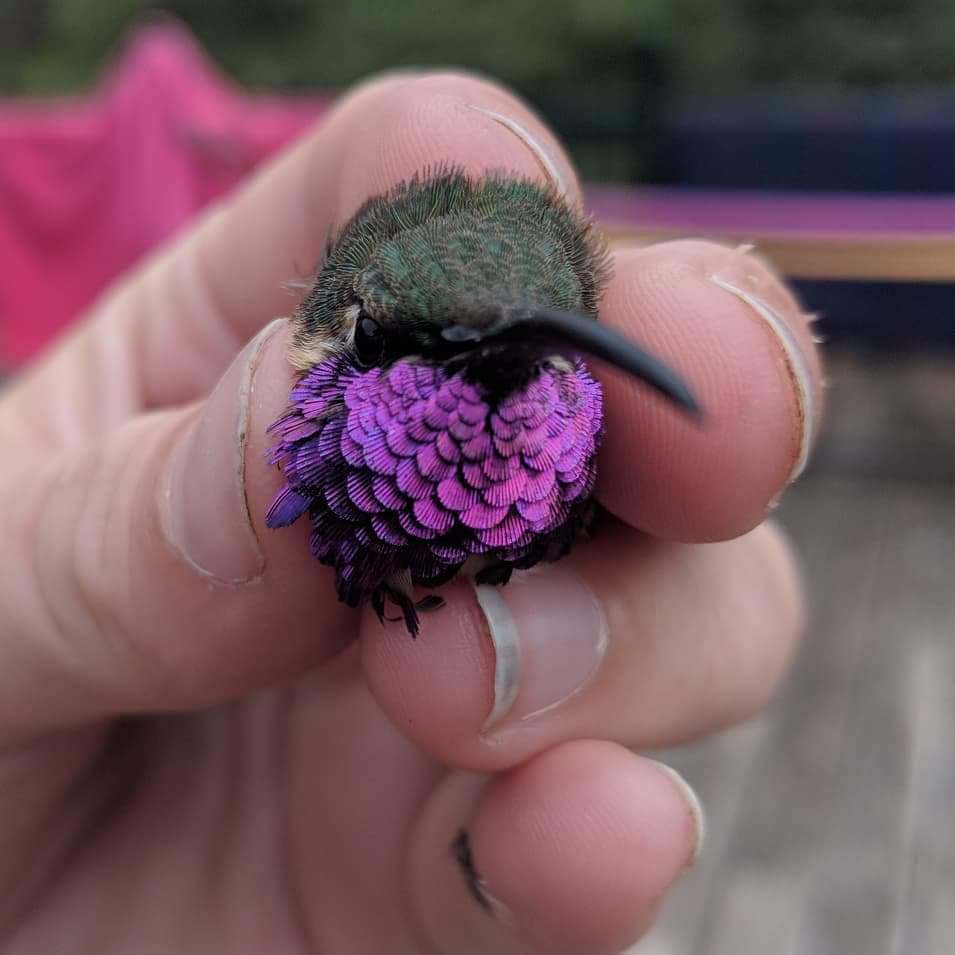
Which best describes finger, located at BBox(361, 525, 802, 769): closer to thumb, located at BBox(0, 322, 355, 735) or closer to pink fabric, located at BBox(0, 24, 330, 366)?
thumb, located at BBox(0, 322, 355, 735)

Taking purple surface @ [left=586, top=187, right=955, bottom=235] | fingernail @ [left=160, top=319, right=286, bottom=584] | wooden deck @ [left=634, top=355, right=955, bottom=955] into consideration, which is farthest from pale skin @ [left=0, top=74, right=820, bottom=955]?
purple surface @ [left=586, top=187, right=955, bottom=235]

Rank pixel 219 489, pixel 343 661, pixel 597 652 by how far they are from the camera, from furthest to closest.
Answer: pixel 343 661 < pixel 597 652 < pixel 219 489

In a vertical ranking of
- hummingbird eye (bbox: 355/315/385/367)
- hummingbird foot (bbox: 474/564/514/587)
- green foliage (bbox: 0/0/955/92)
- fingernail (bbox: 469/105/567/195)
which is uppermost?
fingernail (bbox: 469/105/567/195)

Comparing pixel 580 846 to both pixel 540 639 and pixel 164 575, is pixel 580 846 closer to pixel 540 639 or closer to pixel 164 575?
pixel 540 639

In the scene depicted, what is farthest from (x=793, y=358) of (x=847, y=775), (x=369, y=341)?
(x=847, y=775)

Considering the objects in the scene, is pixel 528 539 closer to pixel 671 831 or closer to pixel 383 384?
pixel 383 384

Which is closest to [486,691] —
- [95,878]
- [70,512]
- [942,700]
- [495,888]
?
[495,888]

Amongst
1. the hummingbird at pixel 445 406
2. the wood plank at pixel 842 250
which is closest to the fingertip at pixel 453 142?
the hummingbird at pixel 445 406
